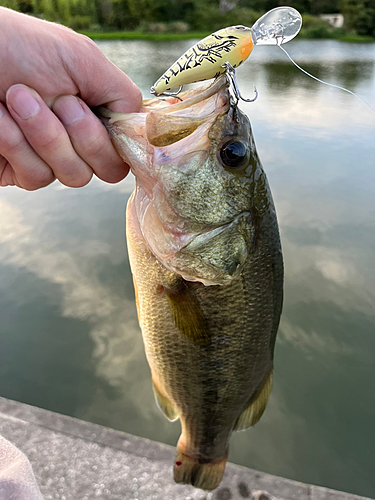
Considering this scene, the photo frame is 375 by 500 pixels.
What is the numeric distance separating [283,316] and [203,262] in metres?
2.99

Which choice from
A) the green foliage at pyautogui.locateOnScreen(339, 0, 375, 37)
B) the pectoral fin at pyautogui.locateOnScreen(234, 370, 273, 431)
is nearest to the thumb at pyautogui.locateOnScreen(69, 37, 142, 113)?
the pectoral fin at pyautogui.locateOnScreen(234, 370, 273, 431)

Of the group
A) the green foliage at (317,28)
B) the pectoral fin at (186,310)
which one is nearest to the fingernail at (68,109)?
the pectoral fin at (186,310)

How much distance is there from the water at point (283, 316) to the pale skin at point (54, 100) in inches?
101

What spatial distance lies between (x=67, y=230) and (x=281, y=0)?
97.2 feet

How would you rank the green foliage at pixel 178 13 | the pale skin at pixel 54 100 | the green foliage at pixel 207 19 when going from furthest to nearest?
the green foliage at pixel 207 19, the green foliage at pixel 178 13, the pale skin at pixel 54 100

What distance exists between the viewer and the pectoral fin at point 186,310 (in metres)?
1.30

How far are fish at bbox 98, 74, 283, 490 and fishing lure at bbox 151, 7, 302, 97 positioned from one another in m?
0.06

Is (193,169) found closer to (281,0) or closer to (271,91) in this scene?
(271,91)

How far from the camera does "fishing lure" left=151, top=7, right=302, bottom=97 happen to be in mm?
958

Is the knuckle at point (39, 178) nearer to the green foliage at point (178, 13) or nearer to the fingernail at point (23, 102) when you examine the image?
the fingernail at point (23, 102)

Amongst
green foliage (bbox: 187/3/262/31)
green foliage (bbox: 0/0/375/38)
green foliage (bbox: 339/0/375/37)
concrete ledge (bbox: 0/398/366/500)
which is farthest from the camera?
green foliage (bbox: 187/3/262/31)

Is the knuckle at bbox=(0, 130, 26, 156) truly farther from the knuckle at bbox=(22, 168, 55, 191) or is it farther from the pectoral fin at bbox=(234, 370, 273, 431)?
the pectoral fin at bbox=(234, 370, 273, 431)

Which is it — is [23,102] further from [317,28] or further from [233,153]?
[317,28]

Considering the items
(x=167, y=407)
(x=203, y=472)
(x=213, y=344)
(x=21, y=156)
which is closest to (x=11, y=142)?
(x=21, y=156)
